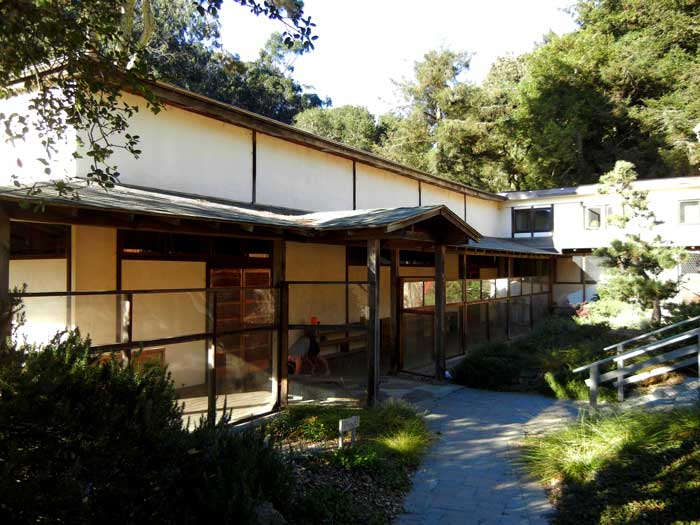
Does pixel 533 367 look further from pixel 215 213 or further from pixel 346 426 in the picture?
pixel 215 213

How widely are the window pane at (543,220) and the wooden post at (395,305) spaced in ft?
47.1

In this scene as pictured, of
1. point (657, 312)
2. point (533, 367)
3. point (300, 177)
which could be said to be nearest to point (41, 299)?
point (300, 177)

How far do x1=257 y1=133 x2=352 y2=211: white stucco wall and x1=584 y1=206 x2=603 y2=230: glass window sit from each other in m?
13.8

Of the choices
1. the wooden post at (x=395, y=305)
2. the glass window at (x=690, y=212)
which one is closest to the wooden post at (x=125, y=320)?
the wooden post at (x=395, y=305)

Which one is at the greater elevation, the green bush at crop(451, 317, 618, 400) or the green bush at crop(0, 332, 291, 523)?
the green bush at crop(0, 332, 291, 523)

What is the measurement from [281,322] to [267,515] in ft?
14.8

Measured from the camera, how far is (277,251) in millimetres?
8367

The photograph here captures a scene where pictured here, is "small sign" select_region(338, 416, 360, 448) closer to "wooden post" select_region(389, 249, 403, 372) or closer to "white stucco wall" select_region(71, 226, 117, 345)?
"white stucco wall" select_region(71, 226, 117, 345)

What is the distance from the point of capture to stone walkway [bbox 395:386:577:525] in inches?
205

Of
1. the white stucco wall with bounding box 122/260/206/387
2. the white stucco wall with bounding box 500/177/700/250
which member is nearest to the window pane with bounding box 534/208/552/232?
the white stucco wall with bounding box 500/177/700/250

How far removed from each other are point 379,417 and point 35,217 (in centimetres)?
506

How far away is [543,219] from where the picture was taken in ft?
78.1

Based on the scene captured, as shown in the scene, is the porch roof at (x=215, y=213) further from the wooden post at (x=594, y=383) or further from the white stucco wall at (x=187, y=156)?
the wooden post at (x=594, y=383)

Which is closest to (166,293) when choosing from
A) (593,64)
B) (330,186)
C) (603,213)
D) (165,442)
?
(165,442)
